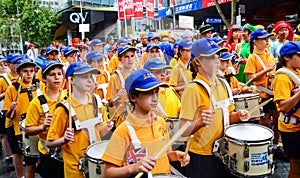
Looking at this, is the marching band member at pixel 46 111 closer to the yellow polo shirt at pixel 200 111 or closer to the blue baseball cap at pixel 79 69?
the blue baseball cap at pixel 79 69

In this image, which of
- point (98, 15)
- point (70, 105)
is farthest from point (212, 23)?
point (70, 105)

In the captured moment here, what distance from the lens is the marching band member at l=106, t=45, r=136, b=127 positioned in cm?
260

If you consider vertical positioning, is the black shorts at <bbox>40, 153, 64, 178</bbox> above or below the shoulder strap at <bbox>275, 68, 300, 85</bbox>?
below

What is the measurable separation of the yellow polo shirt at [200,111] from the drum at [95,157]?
2.34ft

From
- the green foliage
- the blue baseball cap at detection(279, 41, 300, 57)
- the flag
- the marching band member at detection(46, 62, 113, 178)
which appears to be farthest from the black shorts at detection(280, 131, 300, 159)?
the green foliage

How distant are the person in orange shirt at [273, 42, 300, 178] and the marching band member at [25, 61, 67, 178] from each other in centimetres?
227

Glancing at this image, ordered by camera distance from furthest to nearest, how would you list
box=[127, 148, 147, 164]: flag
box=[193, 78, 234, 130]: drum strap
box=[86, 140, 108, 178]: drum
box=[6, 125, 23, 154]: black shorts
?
box=[6, 125, 23, 154]: black shorts → box=[193, 78, 234, 130]: drum strap → box=[86, 140, 108, 178]: drum → box=[127, 148, 147, 164]: flag

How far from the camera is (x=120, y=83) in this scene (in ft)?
9.95

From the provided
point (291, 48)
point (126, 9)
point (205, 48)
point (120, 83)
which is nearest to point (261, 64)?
point (291, 48)

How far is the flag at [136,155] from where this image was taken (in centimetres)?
206

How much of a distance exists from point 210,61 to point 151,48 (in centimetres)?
301

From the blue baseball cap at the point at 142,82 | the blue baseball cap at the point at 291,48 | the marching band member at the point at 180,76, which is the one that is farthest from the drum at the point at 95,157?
the blue baseball cap at the point at 291,48

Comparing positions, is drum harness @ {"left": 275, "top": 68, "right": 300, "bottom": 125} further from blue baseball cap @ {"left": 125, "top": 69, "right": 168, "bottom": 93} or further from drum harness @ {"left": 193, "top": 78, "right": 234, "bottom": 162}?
blue baseball cap @ {"left": 125, "top": 69, "right": 168, "bottom": 93}

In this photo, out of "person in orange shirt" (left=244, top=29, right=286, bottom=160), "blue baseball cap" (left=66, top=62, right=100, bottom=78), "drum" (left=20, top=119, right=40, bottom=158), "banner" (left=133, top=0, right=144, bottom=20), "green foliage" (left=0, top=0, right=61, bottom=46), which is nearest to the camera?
"blue baseball cap" (left=66, top=62, right=100, bottom=78)
